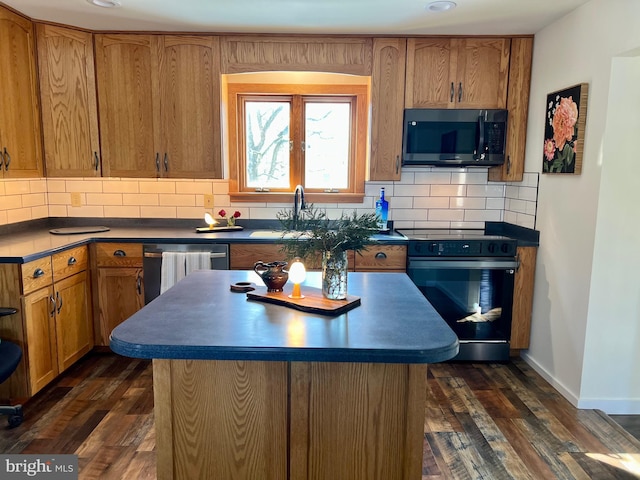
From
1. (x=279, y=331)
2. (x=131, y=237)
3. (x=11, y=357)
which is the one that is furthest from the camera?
(x=131, y=237)

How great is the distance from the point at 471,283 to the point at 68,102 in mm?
3154

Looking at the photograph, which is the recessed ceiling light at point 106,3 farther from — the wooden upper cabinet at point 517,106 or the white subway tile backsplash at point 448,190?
the wooden upper cabinet at point 517,106

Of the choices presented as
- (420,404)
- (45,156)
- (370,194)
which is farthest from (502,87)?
(45,156)

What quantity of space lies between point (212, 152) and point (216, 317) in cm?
211

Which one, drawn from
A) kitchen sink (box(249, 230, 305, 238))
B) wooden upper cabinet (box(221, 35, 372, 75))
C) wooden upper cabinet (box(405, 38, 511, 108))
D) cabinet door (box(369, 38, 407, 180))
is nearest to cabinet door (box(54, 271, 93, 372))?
kitchen sink (box(249, 230, 305, 238))

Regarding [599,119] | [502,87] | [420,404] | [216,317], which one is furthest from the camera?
[502,87]

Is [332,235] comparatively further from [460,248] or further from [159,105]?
[159,105]

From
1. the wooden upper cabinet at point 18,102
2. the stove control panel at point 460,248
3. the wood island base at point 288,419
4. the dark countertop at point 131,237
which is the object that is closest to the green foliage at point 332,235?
the wood island base at point 288,419

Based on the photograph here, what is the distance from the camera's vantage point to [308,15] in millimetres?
2920

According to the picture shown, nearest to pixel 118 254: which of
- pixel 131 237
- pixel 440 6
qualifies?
pixel 131 237

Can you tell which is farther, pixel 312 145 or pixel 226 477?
pixel 312 145

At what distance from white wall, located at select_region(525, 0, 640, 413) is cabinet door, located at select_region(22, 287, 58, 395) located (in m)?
3.16

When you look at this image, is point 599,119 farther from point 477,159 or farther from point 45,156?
point 45,156

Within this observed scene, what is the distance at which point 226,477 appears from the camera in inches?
59.1
